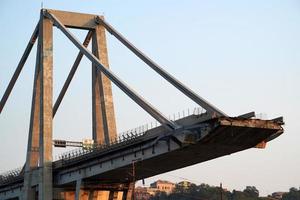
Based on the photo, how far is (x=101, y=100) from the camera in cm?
7281

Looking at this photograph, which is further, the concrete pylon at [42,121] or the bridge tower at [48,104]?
the bridge tower at [48,104]

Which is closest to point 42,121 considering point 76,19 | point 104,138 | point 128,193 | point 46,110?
point 46,110

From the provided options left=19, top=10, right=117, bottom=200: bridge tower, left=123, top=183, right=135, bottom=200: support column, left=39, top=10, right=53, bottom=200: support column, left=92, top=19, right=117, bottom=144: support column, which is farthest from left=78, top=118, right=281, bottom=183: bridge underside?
left=92, top=19, right=117, bottom=144: support column

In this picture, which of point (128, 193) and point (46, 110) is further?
point (46, 110)

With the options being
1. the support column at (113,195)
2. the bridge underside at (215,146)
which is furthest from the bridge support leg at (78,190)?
the support column at (113,195)

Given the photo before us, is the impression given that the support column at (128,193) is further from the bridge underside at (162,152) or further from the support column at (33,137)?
the support column at (33,137)

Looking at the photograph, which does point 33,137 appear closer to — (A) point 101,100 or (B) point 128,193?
(A) point 101,100

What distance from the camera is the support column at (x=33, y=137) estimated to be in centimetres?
7069

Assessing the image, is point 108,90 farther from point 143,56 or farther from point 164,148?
point 164,148

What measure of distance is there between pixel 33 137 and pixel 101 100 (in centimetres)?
878

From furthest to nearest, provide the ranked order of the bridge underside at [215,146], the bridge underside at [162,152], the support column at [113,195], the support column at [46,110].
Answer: the support column at [113,195] < the support column at [46,110] < the bridge underside at [162,152] < the bridge underside at [215,146]

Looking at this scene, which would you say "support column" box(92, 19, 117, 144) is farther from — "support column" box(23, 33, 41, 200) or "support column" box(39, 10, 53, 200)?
"support column" box(23, 33, 41, 200)

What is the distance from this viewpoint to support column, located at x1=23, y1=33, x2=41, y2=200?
232 ft

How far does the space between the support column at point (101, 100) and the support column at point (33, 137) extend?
6.43 metres
